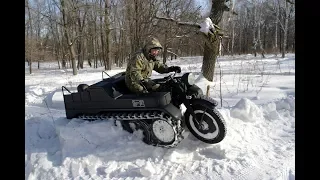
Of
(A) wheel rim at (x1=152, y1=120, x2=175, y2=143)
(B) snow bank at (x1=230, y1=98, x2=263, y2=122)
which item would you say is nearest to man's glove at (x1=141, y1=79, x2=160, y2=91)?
(A) wheel rim at (x1=152, y1=120, x2=175, y2=143)

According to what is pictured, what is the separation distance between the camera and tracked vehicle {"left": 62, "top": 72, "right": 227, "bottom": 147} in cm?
358

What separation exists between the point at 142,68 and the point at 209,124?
4.02ft

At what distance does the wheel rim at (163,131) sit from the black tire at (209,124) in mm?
330

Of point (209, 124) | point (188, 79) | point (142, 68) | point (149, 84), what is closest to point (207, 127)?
point (209, 124)

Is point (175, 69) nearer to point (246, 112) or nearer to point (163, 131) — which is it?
point (163, 131)

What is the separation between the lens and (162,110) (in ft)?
11.8

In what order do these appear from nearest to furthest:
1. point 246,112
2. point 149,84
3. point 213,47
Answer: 1. point 149,84
2. point 246,112
3. point 213,47

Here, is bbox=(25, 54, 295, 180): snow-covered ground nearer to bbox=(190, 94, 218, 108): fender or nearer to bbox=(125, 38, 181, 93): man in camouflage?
bbox=(190, 94, 218, 108): fender

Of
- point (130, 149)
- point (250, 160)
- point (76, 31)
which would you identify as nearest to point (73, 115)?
point (130, 149)

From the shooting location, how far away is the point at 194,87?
3.82 m

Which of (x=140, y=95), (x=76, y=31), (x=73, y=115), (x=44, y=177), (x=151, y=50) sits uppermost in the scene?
(x=76, y=31)

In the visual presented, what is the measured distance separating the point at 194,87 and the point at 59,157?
2013 millimetres
